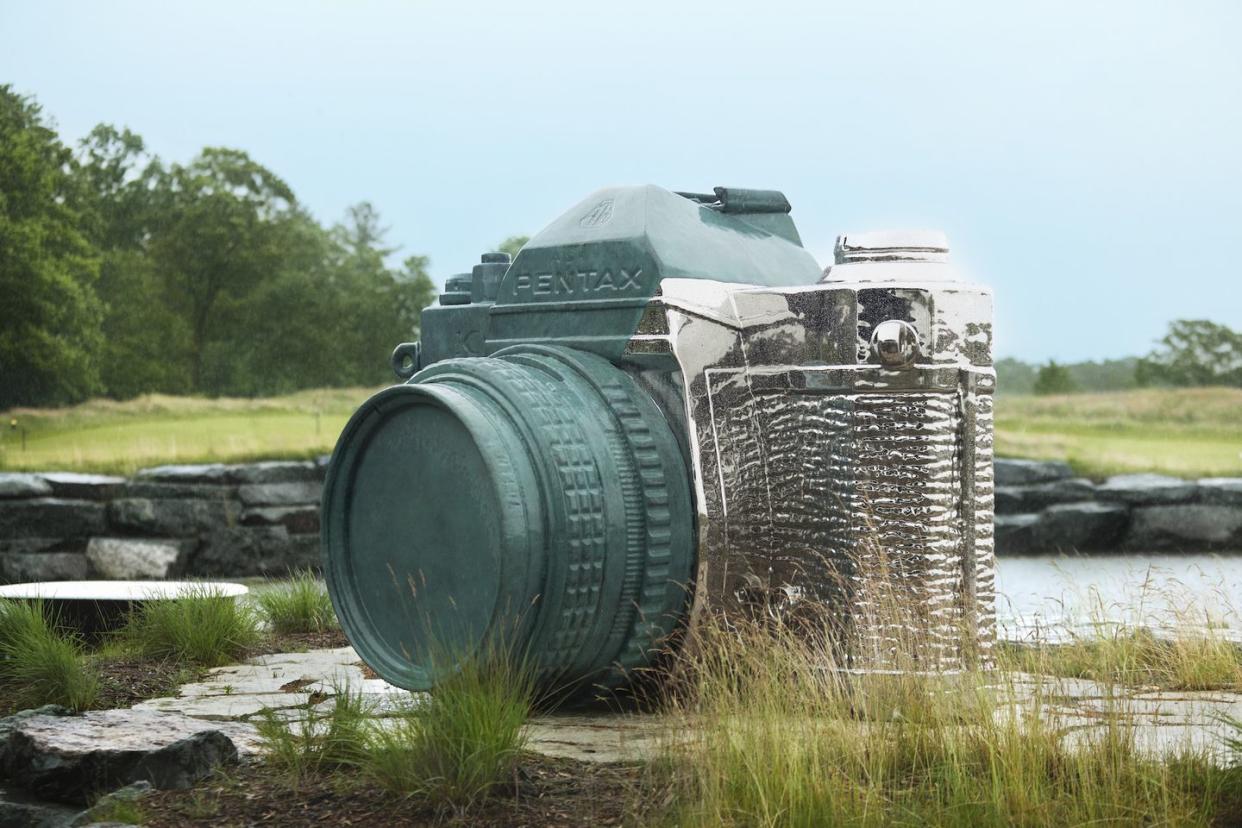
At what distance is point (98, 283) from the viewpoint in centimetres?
2283

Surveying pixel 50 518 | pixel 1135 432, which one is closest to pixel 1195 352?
pixel 1135 432

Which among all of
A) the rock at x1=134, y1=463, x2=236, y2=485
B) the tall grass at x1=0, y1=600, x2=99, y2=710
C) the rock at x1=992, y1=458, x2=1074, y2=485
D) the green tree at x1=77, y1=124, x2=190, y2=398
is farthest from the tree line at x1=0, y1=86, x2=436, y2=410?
the tall grass at x1=0, y1=600, x2=99, y2=710

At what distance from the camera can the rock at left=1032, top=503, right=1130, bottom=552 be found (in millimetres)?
15141

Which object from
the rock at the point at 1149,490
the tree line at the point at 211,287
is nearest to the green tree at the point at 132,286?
the tree line at the point at 211,287

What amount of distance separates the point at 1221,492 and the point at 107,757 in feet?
45.1

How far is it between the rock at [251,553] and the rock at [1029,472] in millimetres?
7167

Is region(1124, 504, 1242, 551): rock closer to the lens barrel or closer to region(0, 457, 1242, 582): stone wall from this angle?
region(0, 457, 1242, 582): stone wall

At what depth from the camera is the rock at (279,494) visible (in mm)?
13125

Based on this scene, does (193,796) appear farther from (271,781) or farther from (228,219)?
(228,219)

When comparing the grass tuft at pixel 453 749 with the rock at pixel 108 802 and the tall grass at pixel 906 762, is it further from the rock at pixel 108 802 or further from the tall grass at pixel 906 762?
the rock at pixel 108 802

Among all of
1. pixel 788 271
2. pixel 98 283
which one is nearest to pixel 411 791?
pixel 788 271

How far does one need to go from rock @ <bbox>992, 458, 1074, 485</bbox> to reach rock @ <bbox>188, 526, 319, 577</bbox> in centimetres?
717

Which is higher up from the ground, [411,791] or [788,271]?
[788,271]

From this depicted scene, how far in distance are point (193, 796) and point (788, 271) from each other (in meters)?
2.55
